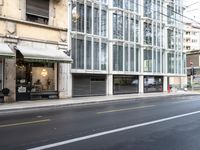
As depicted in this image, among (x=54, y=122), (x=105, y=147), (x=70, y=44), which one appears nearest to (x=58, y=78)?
(x=70, y=44)

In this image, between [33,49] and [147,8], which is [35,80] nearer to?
[33,49]

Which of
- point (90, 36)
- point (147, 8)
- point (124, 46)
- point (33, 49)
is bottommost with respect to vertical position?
point (33, 49)

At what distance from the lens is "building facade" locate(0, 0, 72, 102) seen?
73.1 ft

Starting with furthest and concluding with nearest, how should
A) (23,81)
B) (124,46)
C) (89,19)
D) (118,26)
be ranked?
(124,46) < (118,26) < (89,19) < (23,81)

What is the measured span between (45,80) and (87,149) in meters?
18.8

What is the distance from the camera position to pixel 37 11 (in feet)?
81.8

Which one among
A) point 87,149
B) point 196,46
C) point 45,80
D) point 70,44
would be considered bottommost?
point 87,149

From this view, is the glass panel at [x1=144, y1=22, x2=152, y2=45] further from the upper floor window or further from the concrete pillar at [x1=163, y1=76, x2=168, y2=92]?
the upper floor window

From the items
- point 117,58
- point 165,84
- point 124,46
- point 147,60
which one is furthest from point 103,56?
point 165,84

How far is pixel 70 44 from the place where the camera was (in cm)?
2767

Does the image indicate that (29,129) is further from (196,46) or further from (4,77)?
(196,46)

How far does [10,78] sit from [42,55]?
9.17ft

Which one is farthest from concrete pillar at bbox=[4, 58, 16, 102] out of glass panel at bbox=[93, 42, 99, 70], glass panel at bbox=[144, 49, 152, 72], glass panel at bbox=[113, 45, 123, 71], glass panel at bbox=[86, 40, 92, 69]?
glass panel at bbox=[144, 49, 152, 72]

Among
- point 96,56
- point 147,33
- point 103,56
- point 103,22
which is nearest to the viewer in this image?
point 96,56
